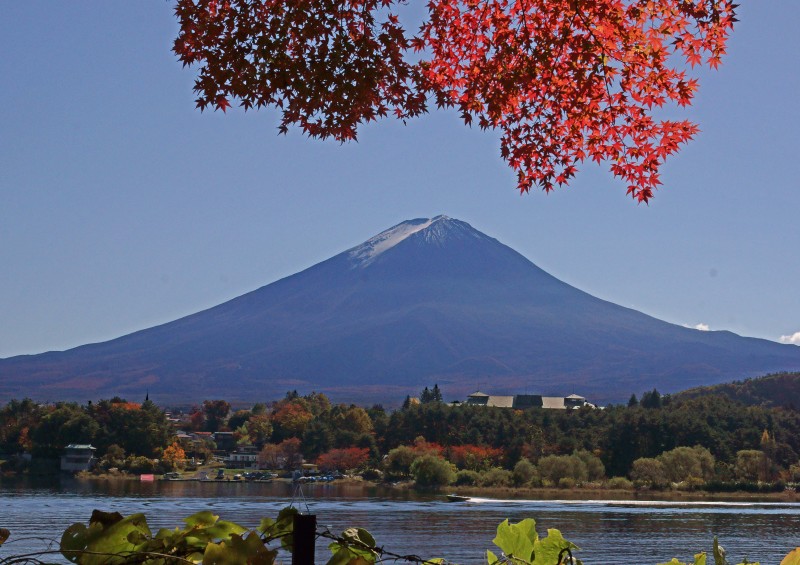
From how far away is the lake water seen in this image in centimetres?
3381

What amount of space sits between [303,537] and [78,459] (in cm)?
7391

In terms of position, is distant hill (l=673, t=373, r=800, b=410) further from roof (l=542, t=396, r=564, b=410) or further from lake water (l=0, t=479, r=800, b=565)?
lake water (l=0, t=479, r=800, b=565)

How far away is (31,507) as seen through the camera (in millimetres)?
45188

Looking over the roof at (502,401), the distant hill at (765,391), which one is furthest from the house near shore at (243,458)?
the distant hill at (765,391)

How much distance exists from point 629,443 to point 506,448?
832cm

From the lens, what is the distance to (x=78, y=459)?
71.5m

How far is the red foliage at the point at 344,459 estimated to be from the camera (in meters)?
68.8

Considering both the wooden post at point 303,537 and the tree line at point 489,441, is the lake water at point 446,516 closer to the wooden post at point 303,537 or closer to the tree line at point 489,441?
the tree line at point 489,441

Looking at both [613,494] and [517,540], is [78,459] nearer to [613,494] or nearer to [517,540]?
[613,494]

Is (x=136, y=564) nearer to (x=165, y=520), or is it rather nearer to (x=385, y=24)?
(x=385, y=24)

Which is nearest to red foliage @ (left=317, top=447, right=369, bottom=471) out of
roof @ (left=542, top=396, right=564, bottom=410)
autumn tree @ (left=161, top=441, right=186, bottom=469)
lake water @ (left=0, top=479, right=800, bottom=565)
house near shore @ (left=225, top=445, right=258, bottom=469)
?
lake water @ (left=0, top=479, right=800, bottom=565)

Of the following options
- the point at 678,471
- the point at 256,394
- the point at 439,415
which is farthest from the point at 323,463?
the point at 256,394

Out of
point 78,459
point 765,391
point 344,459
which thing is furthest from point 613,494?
point 765,391

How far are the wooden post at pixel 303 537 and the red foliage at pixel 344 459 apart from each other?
67770mm
